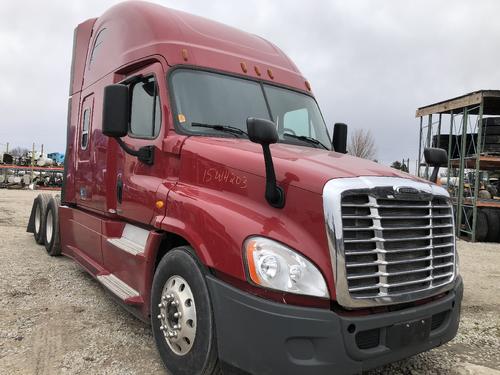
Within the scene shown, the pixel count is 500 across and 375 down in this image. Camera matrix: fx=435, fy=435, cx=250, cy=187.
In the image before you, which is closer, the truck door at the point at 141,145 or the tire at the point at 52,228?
the truck door at the point at 141,145

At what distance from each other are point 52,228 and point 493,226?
1186 cm

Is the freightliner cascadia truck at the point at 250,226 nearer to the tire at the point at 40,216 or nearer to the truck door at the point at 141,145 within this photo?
the truck door at the point at 141,145

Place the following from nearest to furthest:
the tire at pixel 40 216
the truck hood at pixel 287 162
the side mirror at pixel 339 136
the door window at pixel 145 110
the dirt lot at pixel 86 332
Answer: the truck hood at pixel 287 162, the dirt lot at pixel 86 332, the door window at pixel 145 110, the side mirror at pixel 339 136, the tire at pixel 40 216

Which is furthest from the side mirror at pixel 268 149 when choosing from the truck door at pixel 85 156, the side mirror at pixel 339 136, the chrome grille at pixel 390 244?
the truck door at pixel 85 156

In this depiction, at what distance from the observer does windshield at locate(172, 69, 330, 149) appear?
3760mm

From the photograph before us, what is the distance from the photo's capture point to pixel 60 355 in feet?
11.8

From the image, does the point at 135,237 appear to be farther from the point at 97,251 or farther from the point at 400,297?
the point at 400,297

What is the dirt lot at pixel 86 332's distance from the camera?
11.5 feet

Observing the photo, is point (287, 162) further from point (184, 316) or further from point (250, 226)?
point (184, 316)

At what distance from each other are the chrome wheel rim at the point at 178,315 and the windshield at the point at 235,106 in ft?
4.25

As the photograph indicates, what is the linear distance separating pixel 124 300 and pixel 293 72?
2.99m

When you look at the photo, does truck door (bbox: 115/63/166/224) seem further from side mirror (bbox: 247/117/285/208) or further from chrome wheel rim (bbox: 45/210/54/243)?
chrome wheel rim (bbox: 45/210/54/243)

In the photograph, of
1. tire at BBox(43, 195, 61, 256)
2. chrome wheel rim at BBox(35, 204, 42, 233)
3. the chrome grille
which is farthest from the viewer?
chrome wheel rim at BBox(35, 204, 42, 233)

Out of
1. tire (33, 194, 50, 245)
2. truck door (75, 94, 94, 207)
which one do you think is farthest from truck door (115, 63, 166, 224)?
tire (33, 194, 50, 245)
